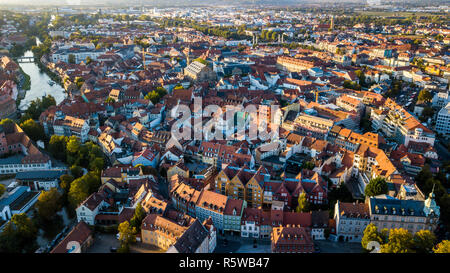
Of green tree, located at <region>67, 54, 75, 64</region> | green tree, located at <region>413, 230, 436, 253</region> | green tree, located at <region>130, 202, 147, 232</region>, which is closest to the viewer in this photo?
green tree, located at <region>413, 230, 436, 253</region>

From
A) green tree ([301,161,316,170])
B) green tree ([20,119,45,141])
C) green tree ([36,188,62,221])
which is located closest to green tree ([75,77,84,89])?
green tree ([20,119,45,141])

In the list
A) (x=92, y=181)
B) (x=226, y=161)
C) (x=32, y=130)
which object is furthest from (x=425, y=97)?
(x=32, y=130)

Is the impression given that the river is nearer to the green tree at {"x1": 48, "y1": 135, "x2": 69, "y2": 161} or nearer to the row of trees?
the green tree at {"x1": 48, "y1": 135, "x2": 69, "y2": 161}

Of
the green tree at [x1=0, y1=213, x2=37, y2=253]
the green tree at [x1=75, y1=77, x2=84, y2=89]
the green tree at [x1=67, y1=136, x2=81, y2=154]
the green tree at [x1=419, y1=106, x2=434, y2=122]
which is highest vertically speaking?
the green tree at [x1=75, y1=77, x2=84, y2=89]

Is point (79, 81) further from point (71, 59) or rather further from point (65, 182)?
point (65, 182)

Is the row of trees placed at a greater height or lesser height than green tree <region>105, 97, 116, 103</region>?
lesser

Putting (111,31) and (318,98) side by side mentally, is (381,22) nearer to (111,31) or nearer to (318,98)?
(111,31)
